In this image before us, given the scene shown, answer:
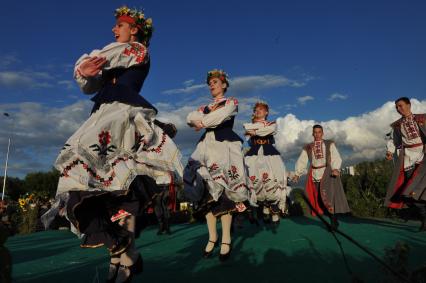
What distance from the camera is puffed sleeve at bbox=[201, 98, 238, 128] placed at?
4.61 metres

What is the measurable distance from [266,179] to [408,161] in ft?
8.51

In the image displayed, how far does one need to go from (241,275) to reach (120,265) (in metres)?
1.10

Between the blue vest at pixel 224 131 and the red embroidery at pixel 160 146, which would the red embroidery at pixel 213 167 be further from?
the red embroidery at pixel 160 146

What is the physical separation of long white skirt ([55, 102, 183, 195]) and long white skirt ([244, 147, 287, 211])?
5.04 m

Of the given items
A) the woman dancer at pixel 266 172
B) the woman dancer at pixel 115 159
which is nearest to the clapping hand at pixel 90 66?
the woman dancer at pixel 115 159

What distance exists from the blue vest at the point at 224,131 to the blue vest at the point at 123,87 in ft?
5.86

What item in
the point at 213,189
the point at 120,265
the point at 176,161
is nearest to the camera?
the point at 120,265

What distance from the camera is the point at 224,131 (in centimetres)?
485

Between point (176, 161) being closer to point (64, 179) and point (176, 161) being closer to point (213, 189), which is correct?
point (64, 179)

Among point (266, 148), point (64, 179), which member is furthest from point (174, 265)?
point (266, 148)

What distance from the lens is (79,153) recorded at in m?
2.51

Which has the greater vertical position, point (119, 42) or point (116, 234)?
point (119, 42)

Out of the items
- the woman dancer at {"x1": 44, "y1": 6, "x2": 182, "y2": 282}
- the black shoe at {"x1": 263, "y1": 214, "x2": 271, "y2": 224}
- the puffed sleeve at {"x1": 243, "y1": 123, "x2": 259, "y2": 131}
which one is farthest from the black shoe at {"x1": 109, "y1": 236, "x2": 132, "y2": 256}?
the black shoe at {"x1": 263, "y1": 214, "x2": 271, "y2": 224}

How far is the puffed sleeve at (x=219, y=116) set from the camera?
4.61 metres
